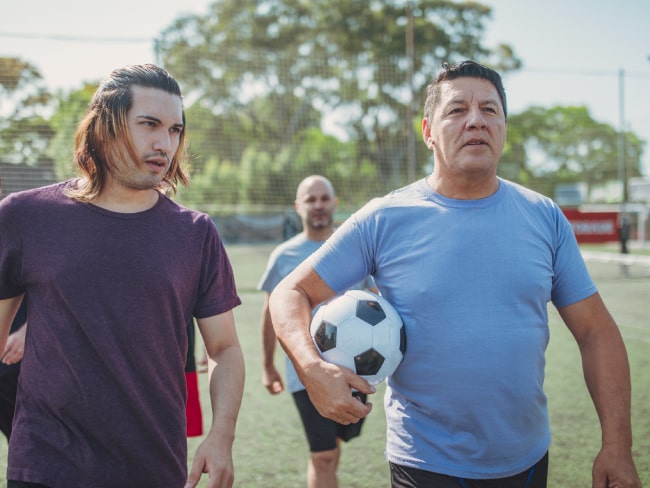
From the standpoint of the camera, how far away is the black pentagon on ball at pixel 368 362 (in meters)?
2.20

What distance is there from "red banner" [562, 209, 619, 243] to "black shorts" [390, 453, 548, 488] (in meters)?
17.9

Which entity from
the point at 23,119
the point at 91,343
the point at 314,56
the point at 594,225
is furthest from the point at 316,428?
the point at 314,56

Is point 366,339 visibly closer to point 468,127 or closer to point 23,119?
point 468,127

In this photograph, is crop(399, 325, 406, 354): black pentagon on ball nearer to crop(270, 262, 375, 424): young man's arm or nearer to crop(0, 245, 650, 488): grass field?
crop(270, 262, 375, 424): young man's arm

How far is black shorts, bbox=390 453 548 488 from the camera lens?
7.14ft

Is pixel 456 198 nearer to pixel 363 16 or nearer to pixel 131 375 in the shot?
Answer: pixel 131 375

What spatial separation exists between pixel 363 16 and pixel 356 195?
1436cm

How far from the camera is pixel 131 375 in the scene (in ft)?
6.38

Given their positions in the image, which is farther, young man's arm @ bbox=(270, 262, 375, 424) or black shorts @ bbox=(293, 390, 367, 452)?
black shorts @ bbox=(293, 390, 367, 452)

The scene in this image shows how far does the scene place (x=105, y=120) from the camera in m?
2.07

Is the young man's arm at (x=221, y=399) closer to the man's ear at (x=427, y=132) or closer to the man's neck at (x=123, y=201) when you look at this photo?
the man's neck at (x=123, y=201)

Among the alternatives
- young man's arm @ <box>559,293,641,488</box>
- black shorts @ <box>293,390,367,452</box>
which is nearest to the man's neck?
young man's arm @ <box>559,293,641,488</box>

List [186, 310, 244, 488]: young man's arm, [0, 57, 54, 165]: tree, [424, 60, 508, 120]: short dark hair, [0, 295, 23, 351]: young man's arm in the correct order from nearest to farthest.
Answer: [186, 310, 244, 488]: young man's arm < [0, 295, 23, 351]: young man's arm < [424, 60, 508, 120]: short dark hair < [0, 57, 54, 165]: tree

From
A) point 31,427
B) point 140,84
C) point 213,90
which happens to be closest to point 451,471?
point 31,427
